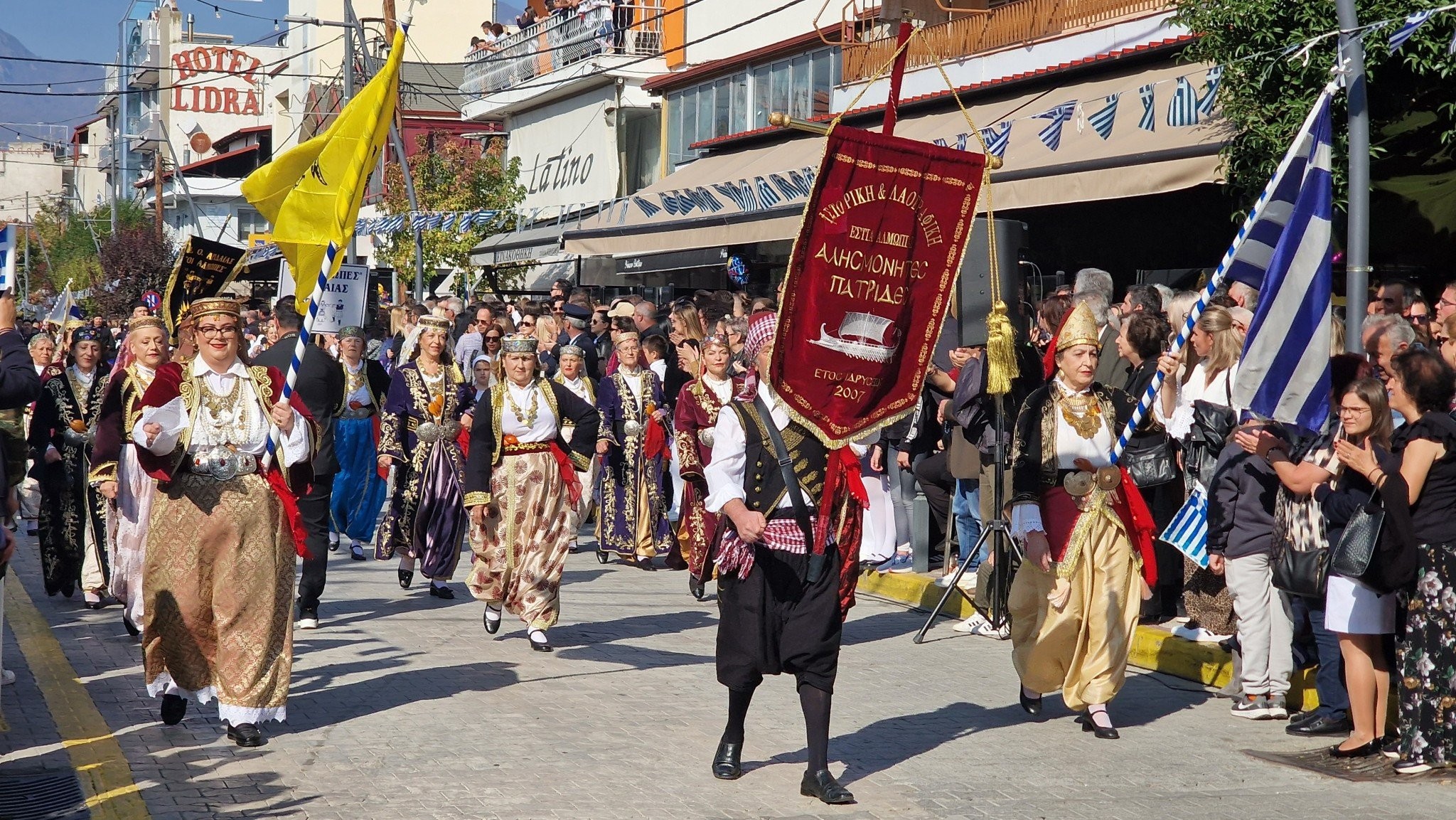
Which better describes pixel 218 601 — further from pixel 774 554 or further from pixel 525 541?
pixel 525 541

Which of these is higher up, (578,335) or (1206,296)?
(578,335)

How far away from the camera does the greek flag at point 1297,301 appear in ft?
23.9

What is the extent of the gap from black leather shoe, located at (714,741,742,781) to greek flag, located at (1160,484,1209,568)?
10.3 feet

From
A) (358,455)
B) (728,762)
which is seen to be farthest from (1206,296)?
(358,455)

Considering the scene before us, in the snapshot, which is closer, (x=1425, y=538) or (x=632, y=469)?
(x=1425, y=538)

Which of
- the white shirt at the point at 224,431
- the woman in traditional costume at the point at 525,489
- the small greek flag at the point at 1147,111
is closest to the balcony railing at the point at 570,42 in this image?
the small greek flag at the point at 1147,111

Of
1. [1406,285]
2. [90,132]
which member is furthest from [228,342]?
[90,132]

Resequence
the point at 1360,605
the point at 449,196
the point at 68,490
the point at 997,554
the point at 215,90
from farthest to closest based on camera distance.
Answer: the point at 215,90 → the point at 449,196 → the point at 68,490 → the point at 997,554 → the point at 1360,605

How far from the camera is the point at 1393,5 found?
1046cm

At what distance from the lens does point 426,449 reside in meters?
11.9

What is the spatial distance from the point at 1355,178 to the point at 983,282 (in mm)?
2106

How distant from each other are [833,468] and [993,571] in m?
3.73

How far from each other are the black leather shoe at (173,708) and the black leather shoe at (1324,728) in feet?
17.0

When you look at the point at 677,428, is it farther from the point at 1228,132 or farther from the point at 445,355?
the point at 1228,132
